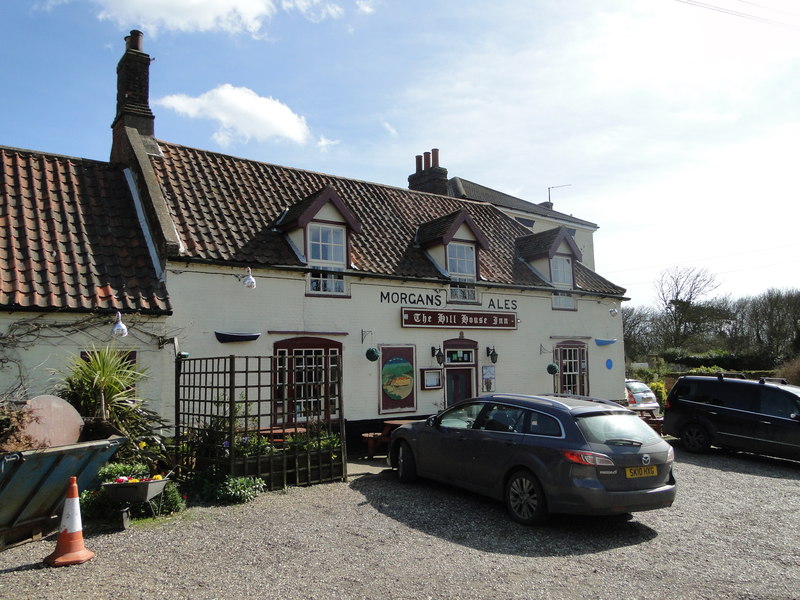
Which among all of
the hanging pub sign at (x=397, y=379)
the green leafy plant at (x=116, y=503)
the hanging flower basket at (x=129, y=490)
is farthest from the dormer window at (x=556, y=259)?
the hanging flower basket at (x=129, y=490)

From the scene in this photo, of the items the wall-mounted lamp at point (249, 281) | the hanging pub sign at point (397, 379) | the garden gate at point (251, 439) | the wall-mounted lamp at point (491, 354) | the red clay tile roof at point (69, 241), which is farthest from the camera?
the wall-mounted lamp at point (491, 354)

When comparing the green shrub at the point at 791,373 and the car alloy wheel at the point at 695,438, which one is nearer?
the car alloy wheel at the point at 695,438

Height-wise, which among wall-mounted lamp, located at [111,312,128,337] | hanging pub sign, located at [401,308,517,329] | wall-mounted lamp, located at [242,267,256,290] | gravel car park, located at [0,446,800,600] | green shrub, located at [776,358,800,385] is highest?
wall-mounted lamp, located at [242,267,256,290]

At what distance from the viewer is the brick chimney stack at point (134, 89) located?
1557cm

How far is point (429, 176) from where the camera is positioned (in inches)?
928

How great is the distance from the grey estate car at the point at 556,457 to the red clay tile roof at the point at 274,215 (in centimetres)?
668

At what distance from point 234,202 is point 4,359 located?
638 centimetres

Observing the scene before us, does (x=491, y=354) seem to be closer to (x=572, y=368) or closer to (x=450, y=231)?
(x=450, y=231)

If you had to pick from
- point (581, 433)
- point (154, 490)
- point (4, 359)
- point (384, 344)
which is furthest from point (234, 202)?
point (581, 433)

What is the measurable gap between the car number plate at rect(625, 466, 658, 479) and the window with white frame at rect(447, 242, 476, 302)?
930 cm

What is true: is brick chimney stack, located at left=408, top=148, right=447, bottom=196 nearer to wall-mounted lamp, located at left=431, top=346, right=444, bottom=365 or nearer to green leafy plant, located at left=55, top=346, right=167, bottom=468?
wall-mounted lamp, located at left=431, top=346, right=444, bottom=365

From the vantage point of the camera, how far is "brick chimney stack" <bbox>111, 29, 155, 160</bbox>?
51.1 ft

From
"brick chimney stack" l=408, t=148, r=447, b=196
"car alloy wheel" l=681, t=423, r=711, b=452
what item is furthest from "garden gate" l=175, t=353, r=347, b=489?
"brick chimney stack" l=408, t=148, r=447, b=196

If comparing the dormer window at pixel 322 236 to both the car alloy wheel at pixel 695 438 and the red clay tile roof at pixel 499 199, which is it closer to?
the car alloy wheel at pixel 695 438
